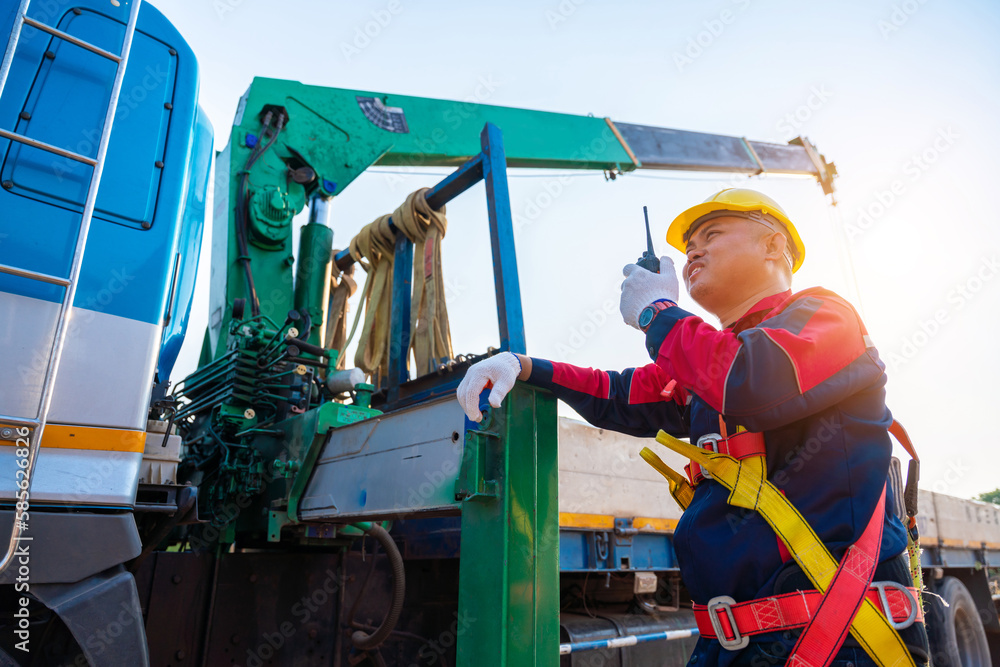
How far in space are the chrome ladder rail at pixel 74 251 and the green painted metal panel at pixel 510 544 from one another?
1122 millimetres

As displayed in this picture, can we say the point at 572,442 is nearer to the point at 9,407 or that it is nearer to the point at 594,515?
the point at 594,515

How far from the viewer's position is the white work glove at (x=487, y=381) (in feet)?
6.03

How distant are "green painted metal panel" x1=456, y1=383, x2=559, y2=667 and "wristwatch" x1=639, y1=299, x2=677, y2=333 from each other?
467 millimetres

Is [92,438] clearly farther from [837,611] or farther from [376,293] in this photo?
[376,293]

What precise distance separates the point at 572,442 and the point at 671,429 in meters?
2.04

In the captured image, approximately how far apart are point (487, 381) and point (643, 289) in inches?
19.8

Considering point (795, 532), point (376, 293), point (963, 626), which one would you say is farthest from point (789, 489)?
point (963, 626)

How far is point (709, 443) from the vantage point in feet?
5.50

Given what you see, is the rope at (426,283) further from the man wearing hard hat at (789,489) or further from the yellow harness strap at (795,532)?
the yellow harness strap at (795,532)

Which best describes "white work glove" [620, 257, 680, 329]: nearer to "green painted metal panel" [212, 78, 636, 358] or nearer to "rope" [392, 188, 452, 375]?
"rope" [392, 188, 452, 375]

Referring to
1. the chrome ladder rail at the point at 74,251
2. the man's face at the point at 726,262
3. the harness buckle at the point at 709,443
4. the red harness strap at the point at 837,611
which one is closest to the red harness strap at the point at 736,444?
the harness buckle at the point at 709,443

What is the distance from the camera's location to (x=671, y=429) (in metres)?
2.11

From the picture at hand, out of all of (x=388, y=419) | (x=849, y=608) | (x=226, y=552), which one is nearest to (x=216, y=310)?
(x=226, y=552)

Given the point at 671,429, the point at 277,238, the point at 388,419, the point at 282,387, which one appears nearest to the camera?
the point at 671,429
